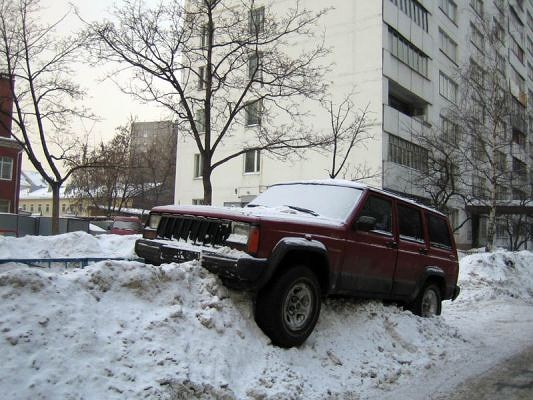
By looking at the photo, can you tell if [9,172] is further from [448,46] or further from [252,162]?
[448,46]

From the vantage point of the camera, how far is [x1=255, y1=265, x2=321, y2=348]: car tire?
522 centimetres

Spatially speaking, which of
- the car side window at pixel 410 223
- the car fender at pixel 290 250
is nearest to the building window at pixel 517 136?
the car side window at pixel 410 223

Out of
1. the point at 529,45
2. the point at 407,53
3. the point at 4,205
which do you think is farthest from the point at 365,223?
the point at 529,45

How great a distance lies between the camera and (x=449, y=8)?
3822 centimetres

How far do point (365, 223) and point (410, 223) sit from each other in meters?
1.74

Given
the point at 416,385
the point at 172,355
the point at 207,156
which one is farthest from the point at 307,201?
the point at 207,156

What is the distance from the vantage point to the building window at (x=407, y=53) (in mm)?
30594

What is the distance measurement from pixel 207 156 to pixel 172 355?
13.1 metres

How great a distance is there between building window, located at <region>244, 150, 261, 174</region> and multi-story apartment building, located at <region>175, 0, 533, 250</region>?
65 mm

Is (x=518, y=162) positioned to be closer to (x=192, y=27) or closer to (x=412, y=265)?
(x=192, y=27)

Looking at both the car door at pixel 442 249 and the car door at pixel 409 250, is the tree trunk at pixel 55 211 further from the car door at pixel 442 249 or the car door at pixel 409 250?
the car door at pixel 409 250

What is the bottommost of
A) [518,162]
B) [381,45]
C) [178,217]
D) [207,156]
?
[178,217]

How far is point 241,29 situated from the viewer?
1789 centimetres

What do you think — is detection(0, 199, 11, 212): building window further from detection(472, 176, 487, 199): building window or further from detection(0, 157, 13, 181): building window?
detection(472, 176, 487, 199): building window
